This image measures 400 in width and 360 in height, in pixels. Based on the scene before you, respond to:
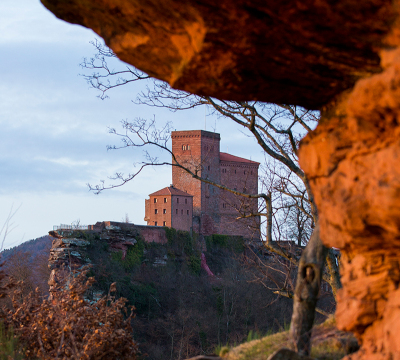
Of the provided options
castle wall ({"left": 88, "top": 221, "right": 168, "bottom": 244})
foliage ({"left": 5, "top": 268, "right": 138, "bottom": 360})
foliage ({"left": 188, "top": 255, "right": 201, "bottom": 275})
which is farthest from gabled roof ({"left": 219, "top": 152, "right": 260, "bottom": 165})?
foliage ({"left": 5, "top": 268, "right": 138, "bottom": 360})

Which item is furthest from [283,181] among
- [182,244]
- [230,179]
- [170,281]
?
[230,179]

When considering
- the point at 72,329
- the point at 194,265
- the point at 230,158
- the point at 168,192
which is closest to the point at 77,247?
the point at 194,265

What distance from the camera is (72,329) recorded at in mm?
6777

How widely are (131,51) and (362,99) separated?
69.3 inches

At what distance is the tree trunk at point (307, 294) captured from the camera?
4.41 m

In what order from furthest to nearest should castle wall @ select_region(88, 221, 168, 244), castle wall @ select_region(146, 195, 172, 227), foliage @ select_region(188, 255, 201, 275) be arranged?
castle wall @ select_region(146, 195, 172, 227) → foliage @ select_region(188, 255, 201, 275) → castle wall @ select_region(88, 221, 168, 244)

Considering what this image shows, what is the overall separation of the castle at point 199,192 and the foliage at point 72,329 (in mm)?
42648

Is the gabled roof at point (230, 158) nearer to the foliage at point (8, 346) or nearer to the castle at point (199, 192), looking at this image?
the castle at point (199, 192)

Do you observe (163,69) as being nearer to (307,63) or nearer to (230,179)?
(307,63)

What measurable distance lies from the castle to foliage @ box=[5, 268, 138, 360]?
42.6 metres

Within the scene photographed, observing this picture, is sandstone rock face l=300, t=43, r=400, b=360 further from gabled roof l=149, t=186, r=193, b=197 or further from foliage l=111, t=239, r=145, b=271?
gabled roof l=149, t=186, r=193, b=197

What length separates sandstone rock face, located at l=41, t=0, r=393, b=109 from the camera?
2.83 m

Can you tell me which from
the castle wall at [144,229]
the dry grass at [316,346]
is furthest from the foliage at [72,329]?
the castle wall at [144,229]

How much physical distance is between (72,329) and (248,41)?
209 inches
